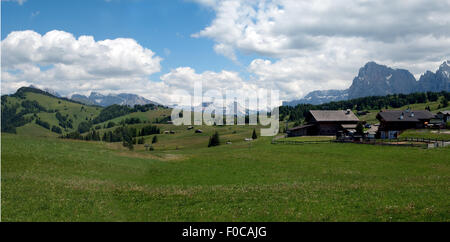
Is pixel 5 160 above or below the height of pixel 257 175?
above

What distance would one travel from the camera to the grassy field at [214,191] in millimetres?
17781

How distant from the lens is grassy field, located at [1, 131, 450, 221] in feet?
58.3

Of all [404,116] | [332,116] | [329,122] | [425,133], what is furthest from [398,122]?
[329,122]

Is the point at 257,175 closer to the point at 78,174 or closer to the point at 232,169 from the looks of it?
the point at 232,169

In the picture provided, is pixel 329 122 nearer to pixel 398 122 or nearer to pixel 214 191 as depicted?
pixel 398 122

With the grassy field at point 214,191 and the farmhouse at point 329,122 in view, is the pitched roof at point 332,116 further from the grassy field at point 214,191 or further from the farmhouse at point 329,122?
the grassy field at point 214,191

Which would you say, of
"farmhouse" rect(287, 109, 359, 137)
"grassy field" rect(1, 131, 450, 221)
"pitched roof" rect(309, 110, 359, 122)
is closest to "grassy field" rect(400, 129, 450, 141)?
"farmhouse" rect(287, 109, 359, 137)

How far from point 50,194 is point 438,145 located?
65.0 metres

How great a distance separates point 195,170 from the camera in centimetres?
4166

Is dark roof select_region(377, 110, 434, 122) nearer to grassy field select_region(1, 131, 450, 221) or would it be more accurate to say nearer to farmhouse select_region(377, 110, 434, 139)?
farmhouse select_region(377, 110, 434, 139)

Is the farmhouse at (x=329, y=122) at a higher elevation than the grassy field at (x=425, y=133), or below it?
higher

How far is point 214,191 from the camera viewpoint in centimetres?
2564

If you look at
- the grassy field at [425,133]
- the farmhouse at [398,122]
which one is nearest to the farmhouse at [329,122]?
the farmhouse at [398,122]
